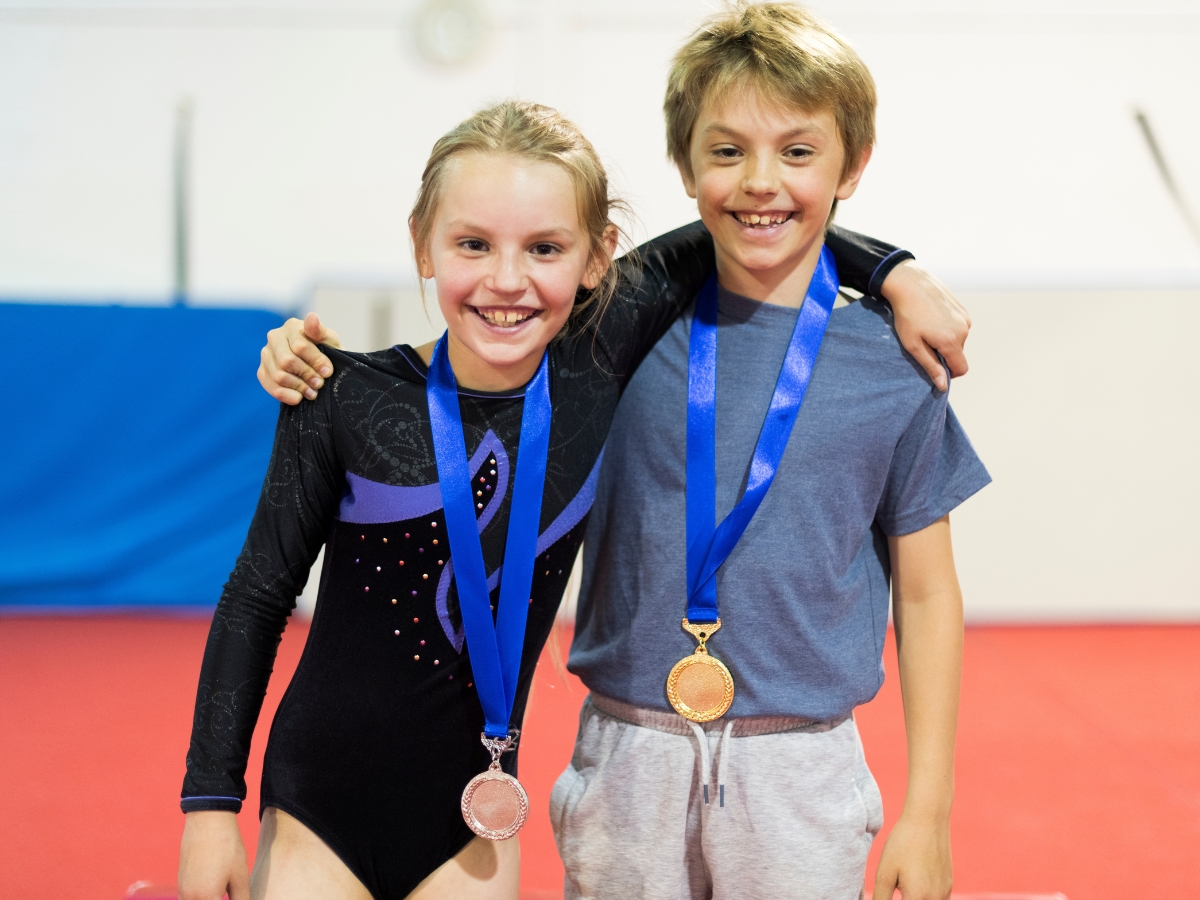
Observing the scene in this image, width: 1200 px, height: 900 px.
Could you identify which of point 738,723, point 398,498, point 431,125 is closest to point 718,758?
point 738,723

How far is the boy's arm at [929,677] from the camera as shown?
1.42 m

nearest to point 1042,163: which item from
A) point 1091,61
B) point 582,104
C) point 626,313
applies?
point 1091,61

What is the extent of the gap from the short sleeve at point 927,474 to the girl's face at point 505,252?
0.50 meters

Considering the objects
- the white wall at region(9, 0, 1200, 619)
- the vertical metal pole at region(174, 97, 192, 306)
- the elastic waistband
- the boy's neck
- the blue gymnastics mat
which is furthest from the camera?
the vertical metal pole at region(174, 97, 192, 306)

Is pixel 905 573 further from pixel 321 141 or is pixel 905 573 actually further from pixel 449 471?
pixel 321 141

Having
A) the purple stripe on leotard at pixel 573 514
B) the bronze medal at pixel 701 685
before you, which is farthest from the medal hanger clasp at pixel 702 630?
the purple stripe on leotard at pixel 573 514

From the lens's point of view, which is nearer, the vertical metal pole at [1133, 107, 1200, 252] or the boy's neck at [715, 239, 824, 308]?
the boy's neck at [715, 239, 824, 308]

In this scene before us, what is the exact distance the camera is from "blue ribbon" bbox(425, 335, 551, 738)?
51.3 inches

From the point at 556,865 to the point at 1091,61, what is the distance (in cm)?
474

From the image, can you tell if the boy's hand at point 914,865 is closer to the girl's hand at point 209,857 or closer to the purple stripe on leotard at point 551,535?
the purple stripe on leotard at point 551,535

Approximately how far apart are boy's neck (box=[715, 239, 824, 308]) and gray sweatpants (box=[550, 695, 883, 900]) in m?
0.57

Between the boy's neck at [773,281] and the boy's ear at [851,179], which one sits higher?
the boy's ear at [851,179]

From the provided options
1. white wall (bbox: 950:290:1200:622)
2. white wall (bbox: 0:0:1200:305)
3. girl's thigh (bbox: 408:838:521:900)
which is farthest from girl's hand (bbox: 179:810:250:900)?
white wall (bbox: 0:0:1200:305)

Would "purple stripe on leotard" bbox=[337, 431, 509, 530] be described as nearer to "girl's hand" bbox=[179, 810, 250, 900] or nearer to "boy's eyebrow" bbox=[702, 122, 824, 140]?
"girl's hand" bbox=[179, 810, 250, 900]
